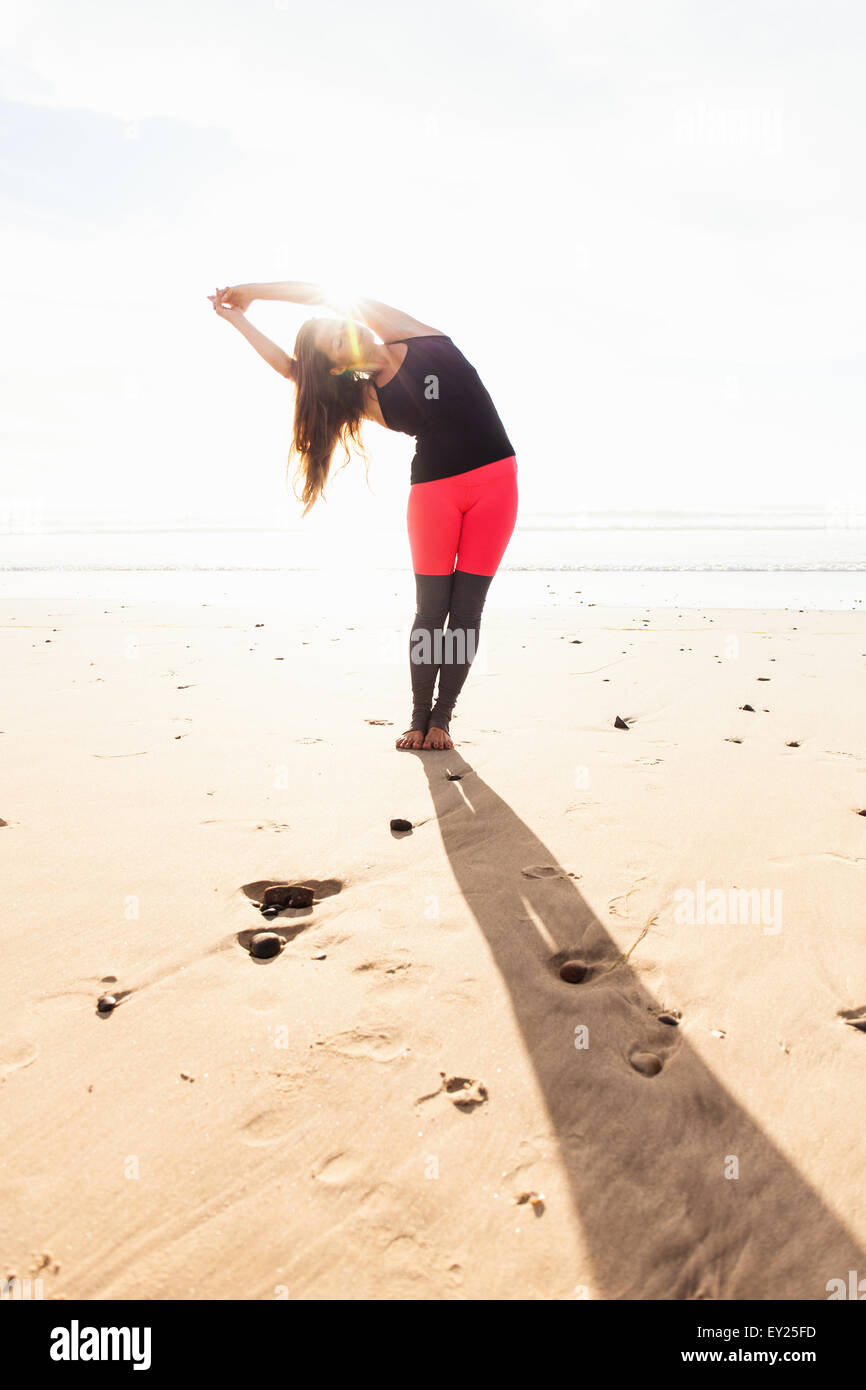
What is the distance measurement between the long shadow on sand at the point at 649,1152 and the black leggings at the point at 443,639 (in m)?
1.80

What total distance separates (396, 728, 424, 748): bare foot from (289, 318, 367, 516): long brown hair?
125 cm

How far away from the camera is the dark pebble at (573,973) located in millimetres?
1774

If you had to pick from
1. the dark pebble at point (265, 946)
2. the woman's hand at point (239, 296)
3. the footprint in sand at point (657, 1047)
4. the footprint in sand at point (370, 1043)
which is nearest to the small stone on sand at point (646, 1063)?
the footprint in sand at point (657, 1047)

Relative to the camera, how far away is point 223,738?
366cm

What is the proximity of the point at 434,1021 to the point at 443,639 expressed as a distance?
2.33 m

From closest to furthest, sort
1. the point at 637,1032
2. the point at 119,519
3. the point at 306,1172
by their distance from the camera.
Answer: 1. the point at 306,1172
2. the point at 637,1032
3. the point at 119,519

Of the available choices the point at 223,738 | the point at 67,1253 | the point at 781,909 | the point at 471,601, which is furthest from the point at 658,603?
the point at 67,1253

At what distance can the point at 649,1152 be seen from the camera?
1.32m

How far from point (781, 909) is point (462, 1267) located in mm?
1330

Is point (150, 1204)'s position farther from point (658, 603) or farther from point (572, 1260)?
point (658, 603)

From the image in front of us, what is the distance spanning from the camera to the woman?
350 centimetres

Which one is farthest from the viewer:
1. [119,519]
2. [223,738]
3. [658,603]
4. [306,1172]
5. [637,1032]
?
[119,519]

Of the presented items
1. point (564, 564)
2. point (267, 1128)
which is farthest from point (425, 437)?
point (564, 564)

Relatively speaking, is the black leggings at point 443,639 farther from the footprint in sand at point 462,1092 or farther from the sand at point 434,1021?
the footprint in sand at point 462,1092
